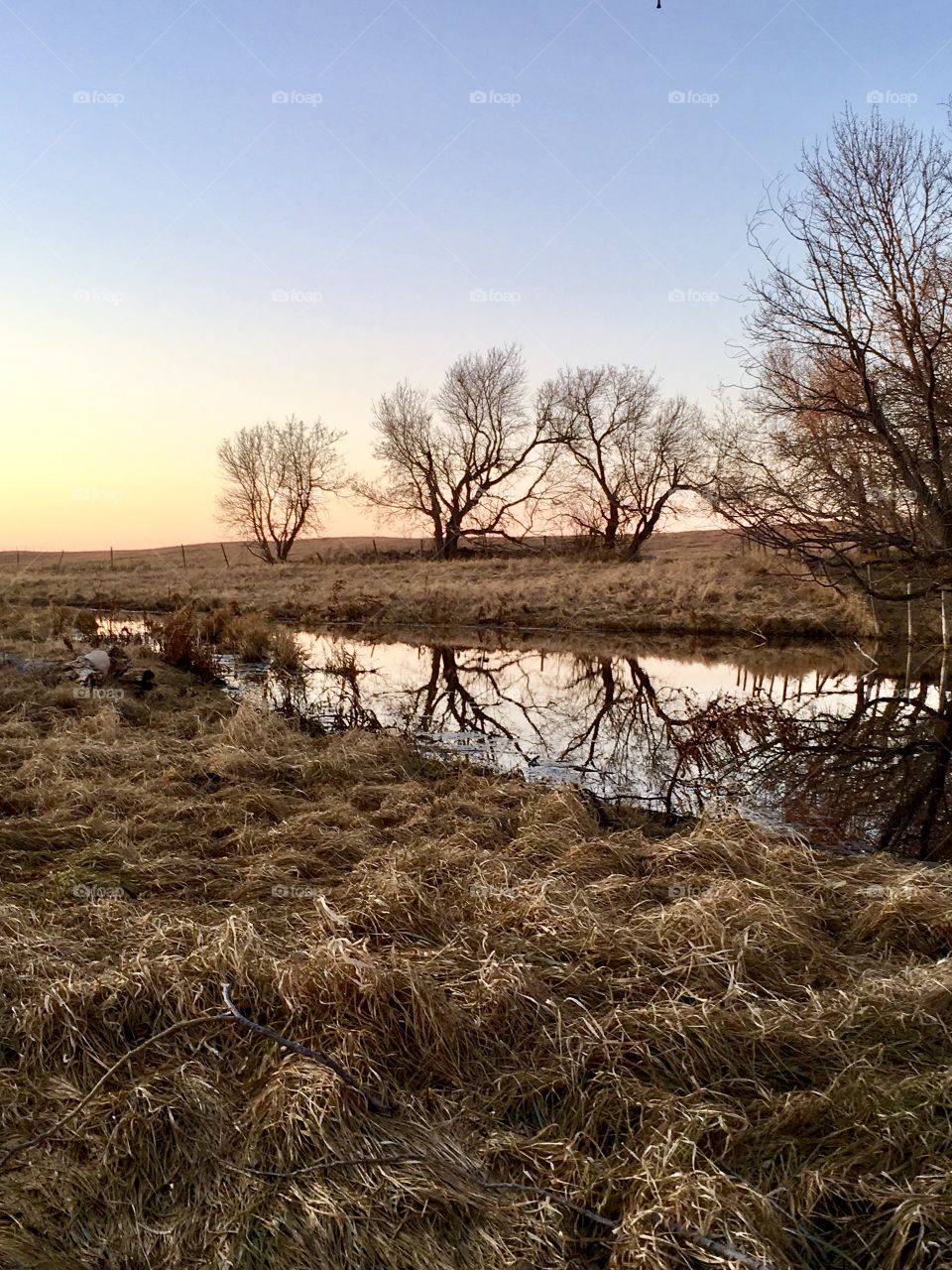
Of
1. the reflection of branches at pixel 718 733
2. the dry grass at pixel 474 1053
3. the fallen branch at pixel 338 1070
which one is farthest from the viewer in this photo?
the reflection of branches at pixel 718 733

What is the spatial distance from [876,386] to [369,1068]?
12618mm

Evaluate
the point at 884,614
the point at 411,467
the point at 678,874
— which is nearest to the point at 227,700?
the point at 678,874

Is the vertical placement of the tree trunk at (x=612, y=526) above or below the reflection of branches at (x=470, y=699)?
above

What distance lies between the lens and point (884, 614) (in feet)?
71.1

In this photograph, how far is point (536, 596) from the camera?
2756cm

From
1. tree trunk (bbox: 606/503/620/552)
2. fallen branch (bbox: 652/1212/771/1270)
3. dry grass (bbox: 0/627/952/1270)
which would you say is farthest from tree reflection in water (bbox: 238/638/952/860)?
tree trunk (bbox: 606/503/620/552)

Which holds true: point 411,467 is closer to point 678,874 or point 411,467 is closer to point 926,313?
point 926,313

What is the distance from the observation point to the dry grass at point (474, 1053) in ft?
8.25

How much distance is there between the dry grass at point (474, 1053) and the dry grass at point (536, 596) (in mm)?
16352

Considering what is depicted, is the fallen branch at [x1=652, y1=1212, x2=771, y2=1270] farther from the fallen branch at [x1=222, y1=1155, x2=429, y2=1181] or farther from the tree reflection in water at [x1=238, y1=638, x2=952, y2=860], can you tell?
the tree reflection in water at [x1=238, y1=638, x2=952, y2=860]

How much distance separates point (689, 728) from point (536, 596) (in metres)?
16.6

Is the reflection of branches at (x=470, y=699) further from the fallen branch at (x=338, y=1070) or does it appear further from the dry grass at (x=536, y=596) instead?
the fallen branch at (x=338, y=1070)

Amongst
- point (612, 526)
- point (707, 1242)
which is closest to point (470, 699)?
point (707, 1242)

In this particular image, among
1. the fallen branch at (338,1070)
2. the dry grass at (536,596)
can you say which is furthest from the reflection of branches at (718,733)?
the dry grass at (536,596)
